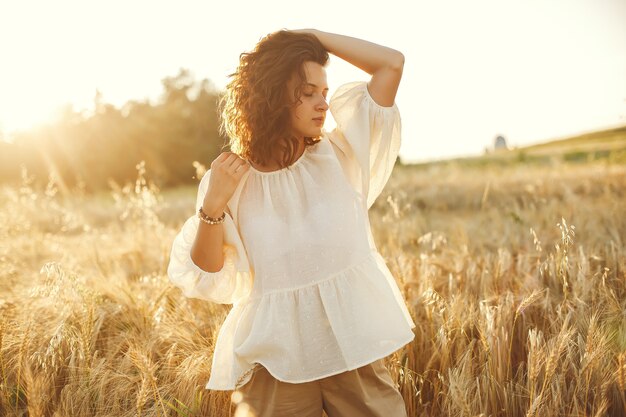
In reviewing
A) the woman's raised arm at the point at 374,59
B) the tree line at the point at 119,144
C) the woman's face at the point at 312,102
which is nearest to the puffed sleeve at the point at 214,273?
the woman's face at the point at 312,102

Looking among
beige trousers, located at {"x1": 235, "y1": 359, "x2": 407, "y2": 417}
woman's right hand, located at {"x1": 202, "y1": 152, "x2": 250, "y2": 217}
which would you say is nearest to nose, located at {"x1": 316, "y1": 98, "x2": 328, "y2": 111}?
woman's right hand, located at {"x1": 202, "y1": 152, "x2": 250, "y2": 217}

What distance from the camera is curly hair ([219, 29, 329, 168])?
5.97 feet

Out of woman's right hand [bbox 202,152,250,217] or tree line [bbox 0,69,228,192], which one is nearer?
woman's right hand [bbox 202,152,250,217]

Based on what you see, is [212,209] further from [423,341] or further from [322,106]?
[423,341]

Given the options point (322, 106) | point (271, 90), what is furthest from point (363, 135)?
point (271, 90)

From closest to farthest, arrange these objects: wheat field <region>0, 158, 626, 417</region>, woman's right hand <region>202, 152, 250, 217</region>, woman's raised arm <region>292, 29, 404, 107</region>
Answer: woman's right hand <region>202, 152, 250, 217</region> < woman's raised arm <region>292, 29, 404, 107</region> < wheat field <region>0, 158, 626, 417</region>

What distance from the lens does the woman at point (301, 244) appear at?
1.80 m

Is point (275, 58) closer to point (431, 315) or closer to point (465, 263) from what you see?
point (431, 315)

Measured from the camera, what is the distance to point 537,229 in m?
4.47

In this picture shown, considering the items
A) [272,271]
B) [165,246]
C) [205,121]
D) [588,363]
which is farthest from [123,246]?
[205,121]

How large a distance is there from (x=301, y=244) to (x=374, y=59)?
0.75 m

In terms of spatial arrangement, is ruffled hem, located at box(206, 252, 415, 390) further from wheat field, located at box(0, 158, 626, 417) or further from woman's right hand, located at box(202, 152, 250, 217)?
woman's right hand, located at box(202, 152, 250, 217)

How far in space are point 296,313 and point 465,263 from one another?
83.1 inches

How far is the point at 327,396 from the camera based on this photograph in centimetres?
187
